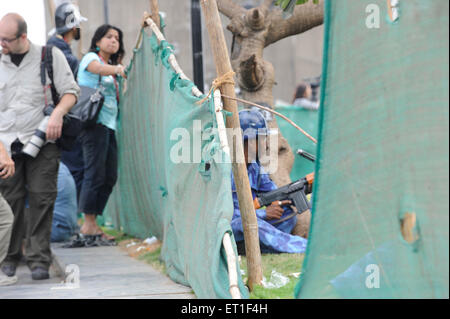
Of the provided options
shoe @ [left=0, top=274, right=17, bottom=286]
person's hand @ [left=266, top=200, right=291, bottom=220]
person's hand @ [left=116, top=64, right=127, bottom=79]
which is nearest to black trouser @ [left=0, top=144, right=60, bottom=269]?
shoe @ [left=0, top=274, right=17, bottom=286]

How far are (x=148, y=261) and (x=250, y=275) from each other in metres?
1.69

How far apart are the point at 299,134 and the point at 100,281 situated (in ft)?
19.9

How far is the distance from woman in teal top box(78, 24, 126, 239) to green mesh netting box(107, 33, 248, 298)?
17cm

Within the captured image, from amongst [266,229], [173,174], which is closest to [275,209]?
[266,229]

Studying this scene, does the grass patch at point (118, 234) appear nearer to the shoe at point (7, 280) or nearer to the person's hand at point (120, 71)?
the person's hand at point (120, 71)

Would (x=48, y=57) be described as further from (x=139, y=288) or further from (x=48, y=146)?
(x=139, y=288)

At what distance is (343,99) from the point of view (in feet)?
7.80

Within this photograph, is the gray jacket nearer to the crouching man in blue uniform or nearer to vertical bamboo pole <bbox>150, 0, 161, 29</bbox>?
vertical bamboo pole <bbox>150, 0, 161, 29</bbox>

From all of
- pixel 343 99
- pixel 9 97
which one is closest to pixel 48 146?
pixel 9 97

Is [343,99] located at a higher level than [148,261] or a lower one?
higher

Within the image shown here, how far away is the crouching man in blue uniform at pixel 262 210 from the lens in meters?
4.88

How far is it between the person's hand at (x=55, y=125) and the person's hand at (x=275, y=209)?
167 cm

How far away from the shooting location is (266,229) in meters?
4.91

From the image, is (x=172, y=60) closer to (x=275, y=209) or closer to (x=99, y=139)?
(x=275, y=209)
